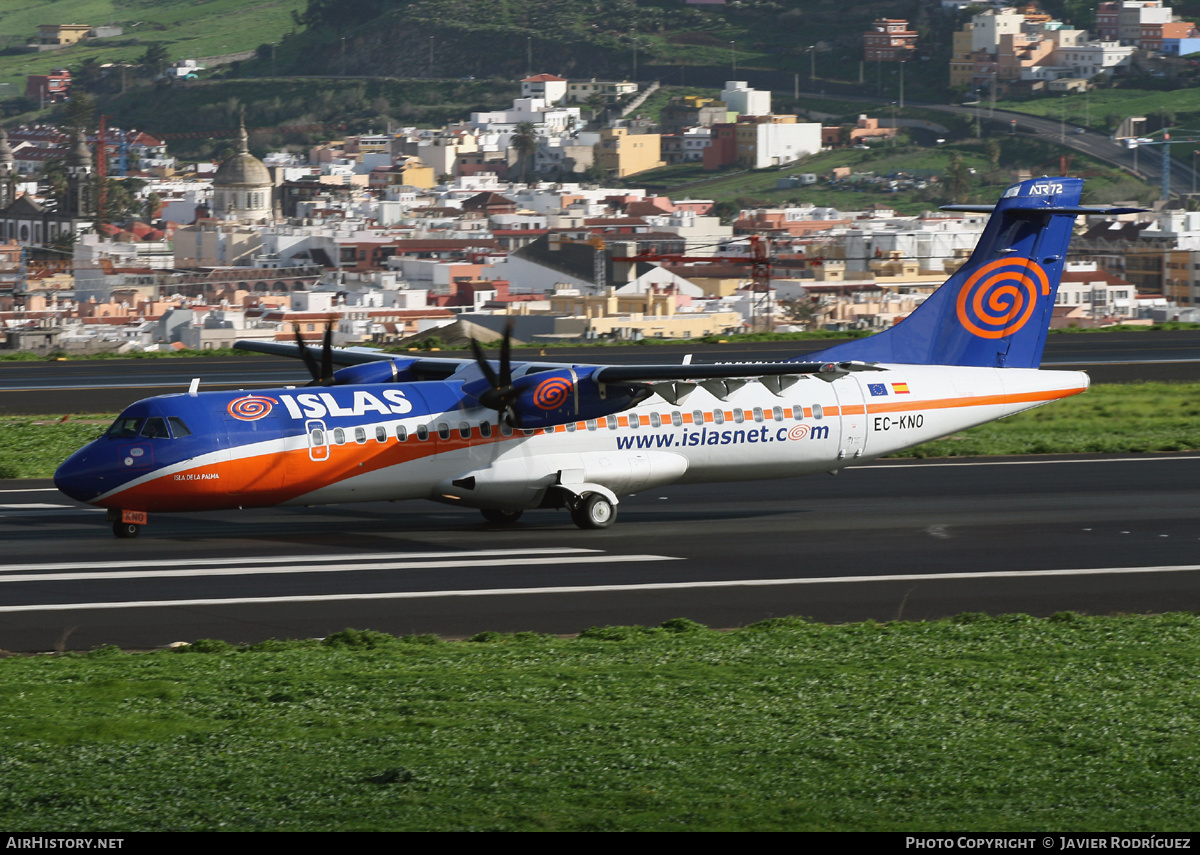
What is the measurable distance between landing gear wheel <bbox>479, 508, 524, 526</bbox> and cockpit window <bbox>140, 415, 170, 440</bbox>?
6060mm

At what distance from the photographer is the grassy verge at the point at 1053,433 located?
122 feet

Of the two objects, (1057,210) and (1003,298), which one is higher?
(1057,210)

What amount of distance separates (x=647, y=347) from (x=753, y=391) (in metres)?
40.3

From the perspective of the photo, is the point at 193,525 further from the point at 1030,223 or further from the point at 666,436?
the point at 1030,223

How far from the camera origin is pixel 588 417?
26953 mm

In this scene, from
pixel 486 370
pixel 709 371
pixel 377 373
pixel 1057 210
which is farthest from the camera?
pixel 1057 210

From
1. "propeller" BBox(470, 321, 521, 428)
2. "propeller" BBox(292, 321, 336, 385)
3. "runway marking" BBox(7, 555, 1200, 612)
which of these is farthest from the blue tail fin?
"propeller" BBox(292, 321, 336, 385)

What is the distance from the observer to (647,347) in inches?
2697

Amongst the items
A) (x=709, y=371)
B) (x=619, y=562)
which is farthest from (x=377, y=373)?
(x=619, y=562)

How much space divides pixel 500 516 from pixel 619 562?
472 cm

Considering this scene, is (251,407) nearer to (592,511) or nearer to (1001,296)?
(592,511)

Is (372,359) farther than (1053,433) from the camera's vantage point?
No

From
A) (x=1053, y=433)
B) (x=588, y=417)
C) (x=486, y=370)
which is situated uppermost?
(x=486, y=370)

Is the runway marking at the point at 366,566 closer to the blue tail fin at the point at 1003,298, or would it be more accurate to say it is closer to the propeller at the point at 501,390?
the propeller at the point at 501,390
